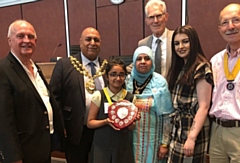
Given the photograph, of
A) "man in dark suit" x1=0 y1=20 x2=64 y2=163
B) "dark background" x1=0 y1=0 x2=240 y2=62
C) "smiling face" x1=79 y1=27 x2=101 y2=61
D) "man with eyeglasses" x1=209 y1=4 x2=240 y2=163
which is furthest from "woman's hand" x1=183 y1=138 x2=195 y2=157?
"dark background" x1=0 y1=0 x2=240 y2=62

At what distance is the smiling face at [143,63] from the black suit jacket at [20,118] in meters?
0.80

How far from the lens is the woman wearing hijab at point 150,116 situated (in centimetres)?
187

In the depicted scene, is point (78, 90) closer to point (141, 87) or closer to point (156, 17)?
point (141, 87)

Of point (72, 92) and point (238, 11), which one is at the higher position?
point (238, 11)

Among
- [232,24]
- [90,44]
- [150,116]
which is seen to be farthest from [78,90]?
[232,24]

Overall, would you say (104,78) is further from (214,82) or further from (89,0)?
(89,0)

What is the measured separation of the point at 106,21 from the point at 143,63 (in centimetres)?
301

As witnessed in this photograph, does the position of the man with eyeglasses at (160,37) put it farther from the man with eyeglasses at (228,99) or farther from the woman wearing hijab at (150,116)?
the man with eyeglasses at (228,99)

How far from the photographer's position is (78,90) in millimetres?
2180

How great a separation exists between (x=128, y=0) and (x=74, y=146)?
3095mm

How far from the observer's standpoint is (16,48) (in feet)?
5.65

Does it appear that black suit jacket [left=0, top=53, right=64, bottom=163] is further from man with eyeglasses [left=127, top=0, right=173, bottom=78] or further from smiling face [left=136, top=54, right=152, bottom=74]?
man with eyeglasses [left=127, top=0, right=173, bottom=78]

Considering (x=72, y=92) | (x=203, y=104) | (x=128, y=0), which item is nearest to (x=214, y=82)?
(x=203, y=104)

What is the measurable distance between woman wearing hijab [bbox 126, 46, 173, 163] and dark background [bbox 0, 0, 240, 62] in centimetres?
228
